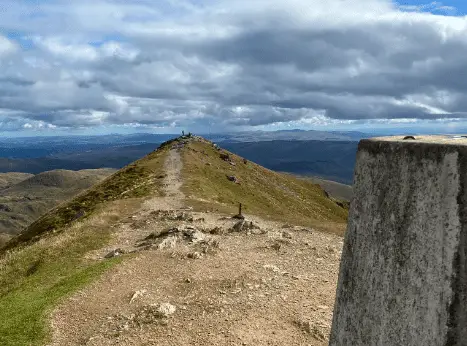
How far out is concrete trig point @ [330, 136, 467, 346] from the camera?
194 inches

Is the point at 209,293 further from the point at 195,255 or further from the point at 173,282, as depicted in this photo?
the point at 195,255

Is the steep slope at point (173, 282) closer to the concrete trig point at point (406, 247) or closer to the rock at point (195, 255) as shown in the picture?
the rock at point (195, 255)

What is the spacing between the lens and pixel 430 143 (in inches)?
200

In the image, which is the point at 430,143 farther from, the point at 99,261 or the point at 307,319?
the point at 99,261

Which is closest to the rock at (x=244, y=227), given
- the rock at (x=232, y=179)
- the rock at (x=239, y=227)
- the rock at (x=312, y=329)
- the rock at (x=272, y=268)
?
the rock at (x=239, y=227)

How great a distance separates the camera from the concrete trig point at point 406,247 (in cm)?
492

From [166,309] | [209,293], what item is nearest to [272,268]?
[209,293]

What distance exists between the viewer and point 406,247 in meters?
5.41

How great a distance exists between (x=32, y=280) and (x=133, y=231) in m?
10.9

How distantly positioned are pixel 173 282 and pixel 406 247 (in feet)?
59.5

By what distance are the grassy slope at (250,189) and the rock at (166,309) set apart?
2877 centimetres

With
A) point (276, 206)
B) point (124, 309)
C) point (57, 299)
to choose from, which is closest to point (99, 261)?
point (57, 299)

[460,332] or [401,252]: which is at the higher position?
[401,252]

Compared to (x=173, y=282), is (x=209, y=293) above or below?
above
